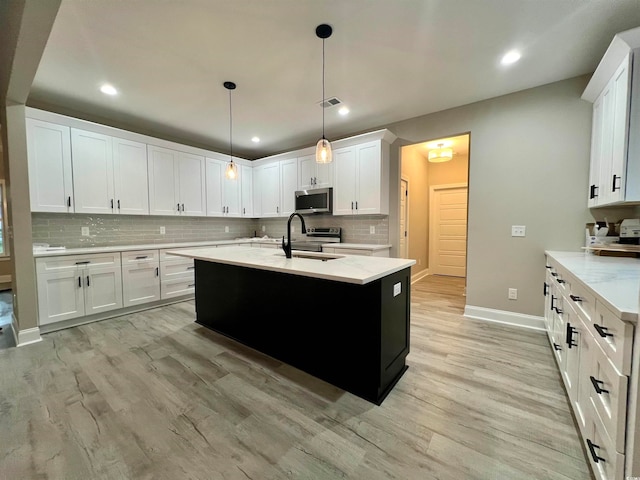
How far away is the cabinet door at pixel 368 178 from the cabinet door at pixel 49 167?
3744 millimetres

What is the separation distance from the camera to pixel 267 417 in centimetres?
163

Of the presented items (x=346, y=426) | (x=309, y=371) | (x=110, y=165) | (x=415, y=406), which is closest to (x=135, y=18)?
(x=110, y=165)

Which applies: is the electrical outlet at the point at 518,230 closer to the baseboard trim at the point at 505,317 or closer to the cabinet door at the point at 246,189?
the baseboard trim at the point at 505,317

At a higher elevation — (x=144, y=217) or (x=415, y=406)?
(x=144, y=217)

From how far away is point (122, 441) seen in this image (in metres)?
1.45

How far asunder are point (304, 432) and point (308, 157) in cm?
396

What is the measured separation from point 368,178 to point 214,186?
281 cm

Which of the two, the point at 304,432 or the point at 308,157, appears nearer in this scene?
the point at 304,432

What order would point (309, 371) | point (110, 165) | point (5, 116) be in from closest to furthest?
point (309, 371) < point (5, 116) < point (110, 165)

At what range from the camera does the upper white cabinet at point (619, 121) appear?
1833mm

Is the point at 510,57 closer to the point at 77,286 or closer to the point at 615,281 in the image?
the point at 615,281

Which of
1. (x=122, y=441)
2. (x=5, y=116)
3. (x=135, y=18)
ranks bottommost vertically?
(x=122, y=441)

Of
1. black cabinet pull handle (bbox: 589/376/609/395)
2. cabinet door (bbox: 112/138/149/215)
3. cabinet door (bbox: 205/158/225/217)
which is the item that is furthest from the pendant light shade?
cabinet door (bbox: 112/138/149/215)

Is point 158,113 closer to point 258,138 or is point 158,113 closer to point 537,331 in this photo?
point 258,138
